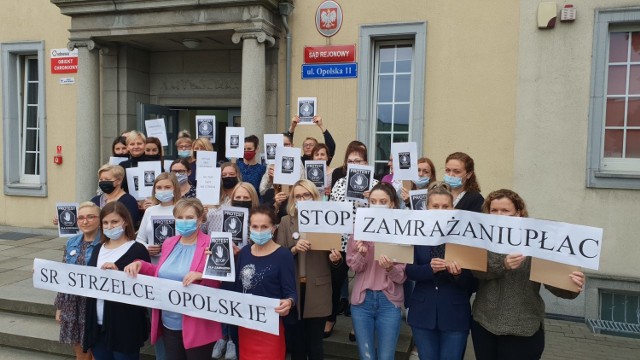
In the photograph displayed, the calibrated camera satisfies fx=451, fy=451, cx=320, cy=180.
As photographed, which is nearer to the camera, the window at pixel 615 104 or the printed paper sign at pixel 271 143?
the printed paper sign at pixel 271 143

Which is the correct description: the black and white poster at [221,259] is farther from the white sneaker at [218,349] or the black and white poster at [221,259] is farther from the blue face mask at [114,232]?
the white sneaker at [218,349]

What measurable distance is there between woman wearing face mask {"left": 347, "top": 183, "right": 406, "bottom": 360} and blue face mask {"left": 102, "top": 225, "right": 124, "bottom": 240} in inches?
72.4

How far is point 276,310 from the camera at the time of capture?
3.25m

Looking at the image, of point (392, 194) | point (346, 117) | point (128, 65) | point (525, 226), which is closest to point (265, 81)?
point (346, 117)

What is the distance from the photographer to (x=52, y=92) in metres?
9.33

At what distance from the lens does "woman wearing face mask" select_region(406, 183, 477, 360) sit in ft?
10.6

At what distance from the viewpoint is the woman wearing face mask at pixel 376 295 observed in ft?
11.6

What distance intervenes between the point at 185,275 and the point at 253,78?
172 inches

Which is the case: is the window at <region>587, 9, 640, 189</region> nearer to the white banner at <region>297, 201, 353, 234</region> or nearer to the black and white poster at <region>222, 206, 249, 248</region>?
the white banner at <region>297, 201, 353, 234</region>

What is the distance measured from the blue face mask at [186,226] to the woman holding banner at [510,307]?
213 cm

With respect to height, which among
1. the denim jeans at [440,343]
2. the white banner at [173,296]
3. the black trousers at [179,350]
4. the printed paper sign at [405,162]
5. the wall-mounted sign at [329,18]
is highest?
the wall-mounted sign at [329,18]

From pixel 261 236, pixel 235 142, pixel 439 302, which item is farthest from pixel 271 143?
pixel 439 302

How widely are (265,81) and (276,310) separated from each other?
5.19 metres

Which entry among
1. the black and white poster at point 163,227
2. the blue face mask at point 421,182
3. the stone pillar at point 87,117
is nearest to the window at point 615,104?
the blue face mask at point 421,182
